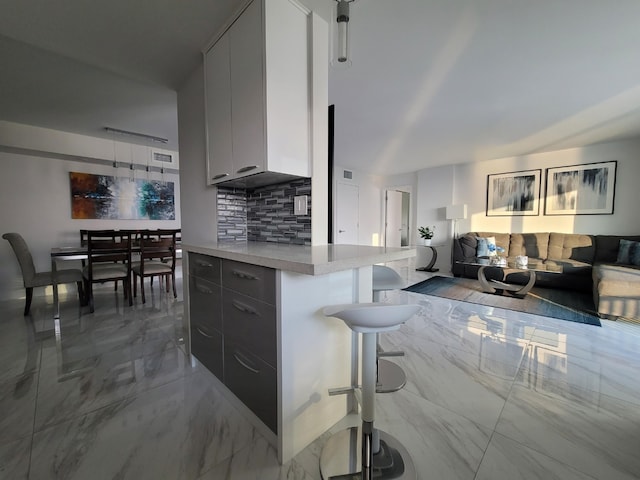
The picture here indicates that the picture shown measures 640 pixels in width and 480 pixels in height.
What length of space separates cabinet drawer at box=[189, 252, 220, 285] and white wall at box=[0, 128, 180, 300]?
3.56 meters

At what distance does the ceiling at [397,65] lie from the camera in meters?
1.59

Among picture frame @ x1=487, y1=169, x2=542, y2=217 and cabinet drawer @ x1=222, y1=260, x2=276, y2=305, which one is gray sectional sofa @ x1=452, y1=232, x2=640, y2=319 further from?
cabinet drawer @ x1=222, y1=260, x2=276, y2=305

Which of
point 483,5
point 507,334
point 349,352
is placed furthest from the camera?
point 507,334

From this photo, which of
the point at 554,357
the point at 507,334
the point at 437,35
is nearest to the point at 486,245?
the point at 507,334

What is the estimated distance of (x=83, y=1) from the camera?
4.83 feet

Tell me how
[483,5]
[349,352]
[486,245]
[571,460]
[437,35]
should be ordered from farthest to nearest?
[486,245]
[437,35]
[483,5]
[349,352]
[571,460]

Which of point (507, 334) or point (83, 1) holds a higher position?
point (83, 1)

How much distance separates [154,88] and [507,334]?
4100 mm

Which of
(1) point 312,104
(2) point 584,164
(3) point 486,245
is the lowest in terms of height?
(3) point 486,245

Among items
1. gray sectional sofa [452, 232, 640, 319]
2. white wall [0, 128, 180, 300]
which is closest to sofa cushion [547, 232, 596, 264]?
gray sectional sofa [452, 232, 640, 319]

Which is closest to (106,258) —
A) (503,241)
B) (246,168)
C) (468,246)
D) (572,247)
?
(246,168)

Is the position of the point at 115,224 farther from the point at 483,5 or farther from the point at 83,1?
the point at 483,5

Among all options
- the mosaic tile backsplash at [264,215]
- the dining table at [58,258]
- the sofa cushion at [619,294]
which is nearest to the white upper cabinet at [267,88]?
the mosaic tile backsplash at [264,215]

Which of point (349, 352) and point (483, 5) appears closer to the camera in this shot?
point (349, 352)
